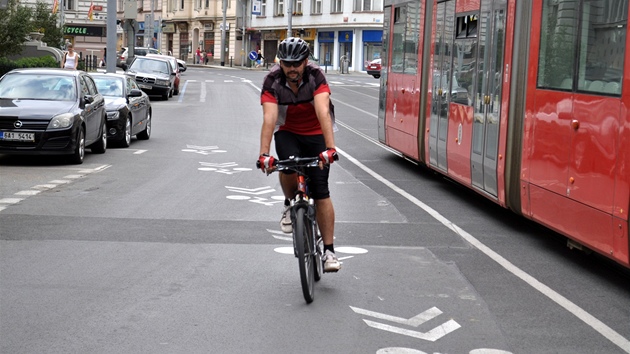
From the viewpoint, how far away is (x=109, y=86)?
2270 cm

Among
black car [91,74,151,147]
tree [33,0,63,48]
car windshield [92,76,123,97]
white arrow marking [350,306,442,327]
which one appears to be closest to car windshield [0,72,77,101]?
black car [91,74,151,147]

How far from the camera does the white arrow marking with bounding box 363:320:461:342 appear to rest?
661 cm

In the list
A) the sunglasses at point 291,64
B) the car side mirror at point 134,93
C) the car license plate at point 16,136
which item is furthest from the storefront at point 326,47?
the sunglasses at point 291,64

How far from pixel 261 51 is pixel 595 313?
93193 mm

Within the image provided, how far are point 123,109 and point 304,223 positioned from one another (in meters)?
14.4

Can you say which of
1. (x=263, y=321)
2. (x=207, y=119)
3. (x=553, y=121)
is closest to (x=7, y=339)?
(x=263, y=321)

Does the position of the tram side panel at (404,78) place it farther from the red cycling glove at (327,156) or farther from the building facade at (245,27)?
the building facade at (245,27)

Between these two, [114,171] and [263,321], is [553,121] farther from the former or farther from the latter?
[114,171]

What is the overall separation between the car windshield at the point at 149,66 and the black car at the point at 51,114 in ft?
74.2

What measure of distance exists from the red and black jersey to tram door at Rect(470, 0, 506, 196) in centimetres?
432

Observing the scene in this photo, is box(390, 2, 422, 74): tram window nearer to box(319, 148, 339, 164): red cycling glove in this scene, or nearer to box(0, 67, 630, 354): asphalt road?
box(0, 67, 630, 354): asphalt road

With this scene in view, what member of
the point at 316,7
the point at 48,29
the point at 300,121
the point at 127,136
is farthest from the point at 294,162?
the point at 316,7

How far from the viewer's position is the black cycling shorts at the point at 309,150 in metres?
7.90

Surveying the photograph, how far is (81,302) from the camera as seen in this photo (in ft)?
24.1
